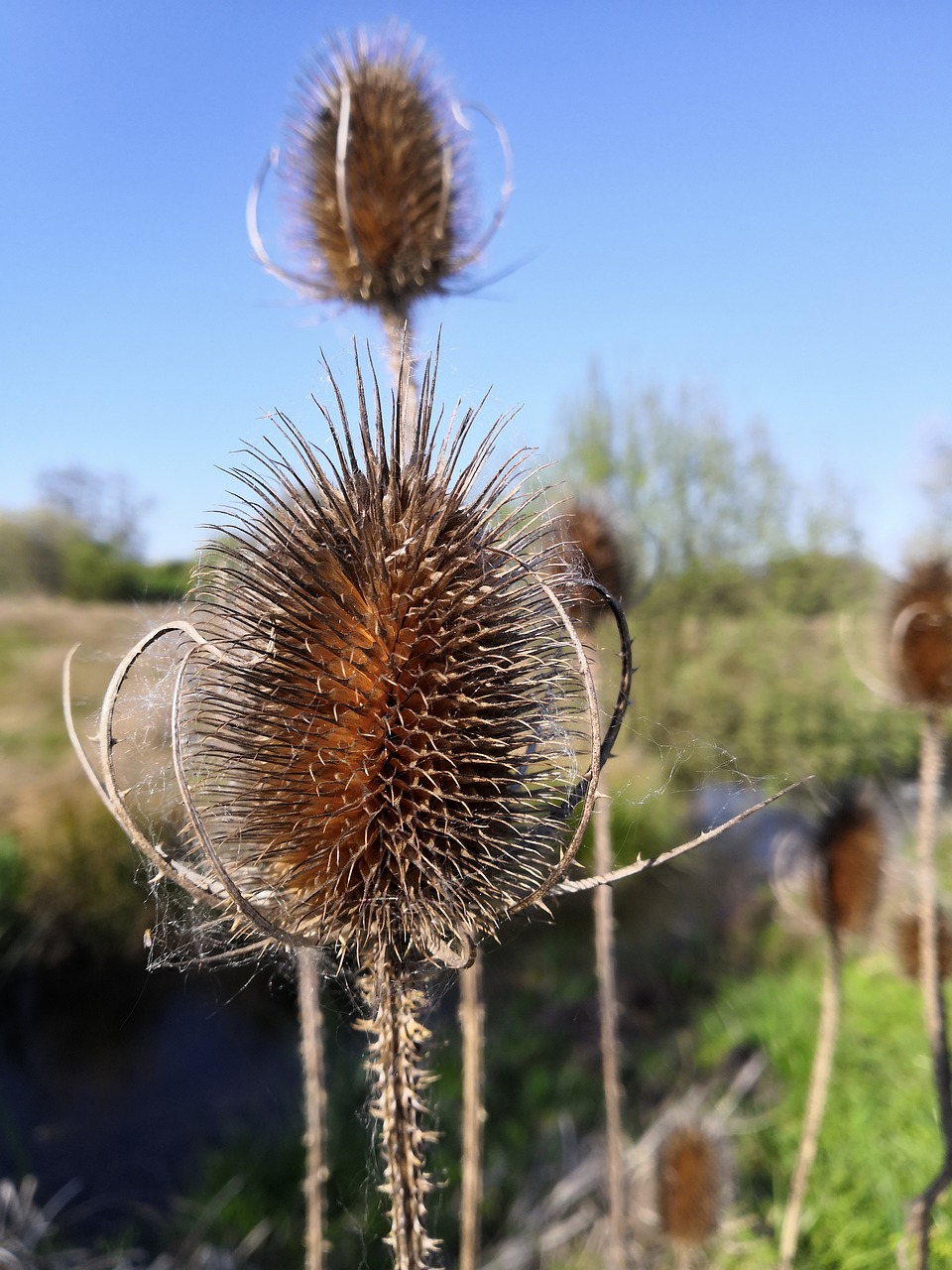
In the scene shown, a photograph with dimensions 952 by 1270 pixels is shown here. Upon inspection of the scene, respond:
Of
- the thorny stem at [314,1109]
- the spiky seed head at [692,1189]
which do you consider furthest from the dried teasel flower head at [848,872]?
the thorny stem at [314,1109]

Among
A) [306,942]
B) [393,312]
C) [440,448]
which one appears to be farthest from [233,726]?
[393,312]

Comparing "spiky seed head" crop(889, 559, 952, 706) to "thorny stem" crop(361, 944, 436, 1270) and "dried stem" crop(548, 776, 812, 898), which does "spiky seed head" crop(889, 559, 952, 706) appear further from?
"thorny stem" crop(361, 944, 436, 1270)

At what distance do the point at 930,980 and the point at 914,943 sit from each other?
1.83 m

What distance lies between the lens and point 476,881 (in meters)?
1.15

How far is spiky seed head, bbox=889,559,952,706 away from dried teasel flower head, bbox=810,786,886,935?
56 cm

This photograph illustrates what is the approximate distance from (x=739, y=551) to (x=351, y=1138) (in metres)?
11.4

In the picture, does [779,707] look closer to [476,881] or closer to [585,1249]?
[585,1249]

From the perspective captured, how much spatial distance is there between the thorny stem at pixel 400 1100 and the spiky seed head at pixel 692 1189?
8.31 ft

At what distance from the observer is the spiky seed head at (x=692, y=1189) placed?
10.2ft

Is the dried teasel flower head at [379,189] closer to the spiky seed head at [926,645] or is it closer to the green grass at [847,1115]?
the spiky seed head at [926,645]

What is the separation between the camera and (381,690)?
3.68 ft

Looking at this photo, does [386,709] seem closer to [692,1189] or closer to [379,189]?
[379,189]

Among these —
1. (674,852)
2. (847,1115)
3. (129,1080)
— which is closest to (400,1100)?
(674,852)

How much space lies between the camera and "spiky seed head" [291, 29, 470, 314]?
2.35 metres
